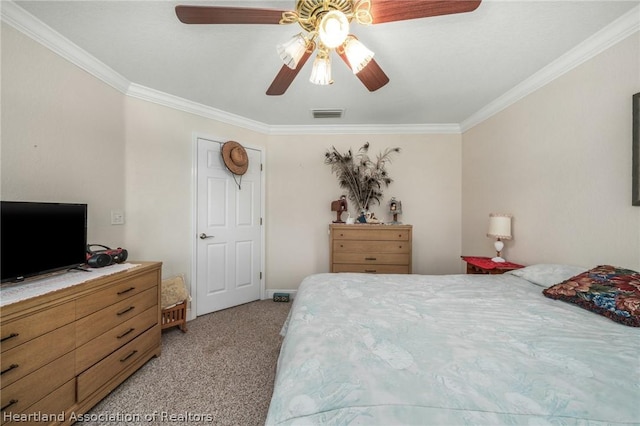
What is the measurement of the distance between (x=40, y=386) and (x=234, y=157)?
2.38m

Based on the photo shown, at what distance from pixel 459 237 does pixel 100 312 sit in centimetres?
385

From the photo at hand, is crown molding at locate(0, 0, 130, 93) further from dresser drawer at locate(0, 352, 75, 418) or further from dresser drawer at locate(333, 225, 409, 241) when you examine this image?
dresser drawer at locate(333, 225, 409, 241)

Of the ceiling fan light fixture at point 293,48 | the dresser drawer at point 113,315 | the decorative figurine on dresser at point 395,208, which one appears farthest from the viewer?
the decorative figurine on dresser at point 395,208

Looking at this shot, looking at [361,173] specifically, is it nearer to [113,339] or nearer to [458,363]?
[458,363]

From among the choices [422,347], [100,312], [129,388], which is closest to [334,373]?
[422,347]

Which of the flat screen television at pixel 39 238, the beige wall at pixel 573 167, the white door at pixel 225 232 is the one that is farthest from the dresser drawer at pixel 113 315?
the beige wall at pixel 573 167

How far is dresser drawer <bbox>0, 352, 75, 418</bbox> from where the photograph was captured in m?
1.08

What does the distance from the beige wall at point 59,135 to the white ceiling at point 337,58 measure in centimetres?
26

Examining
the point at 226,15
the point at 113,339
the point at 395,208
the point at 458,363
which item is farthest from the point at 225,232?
the point at 458,363

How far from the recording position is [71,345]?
4.31ft

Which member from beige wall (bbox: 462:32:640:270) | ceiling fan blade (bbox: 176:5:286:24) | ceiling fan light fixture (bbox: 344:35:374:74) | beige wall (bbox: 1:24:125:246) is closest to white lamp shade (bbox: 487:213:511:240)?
beige wall (bbox: 462:32:640:270)

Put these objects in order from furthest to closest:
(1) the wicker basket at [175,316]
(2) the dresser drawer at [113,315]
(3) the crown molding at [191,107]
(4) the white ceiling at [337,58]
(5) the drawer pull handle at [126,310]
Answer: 1. (3) the crown molding at [191,107]
2. (1) the wicker basket at [175,316]
3. (5) the drawer pull handle at [126,310]
4. (4) the white ceiling at [337,58]
5. (2) the dresser drawer at [113,315]

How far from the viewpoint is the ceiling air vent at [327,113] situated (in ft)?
9.59

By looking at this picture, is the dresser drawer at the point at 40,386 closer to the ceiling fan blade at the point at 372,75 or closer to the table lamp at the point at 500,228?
the ceiling fan blade at the point at 372,75
